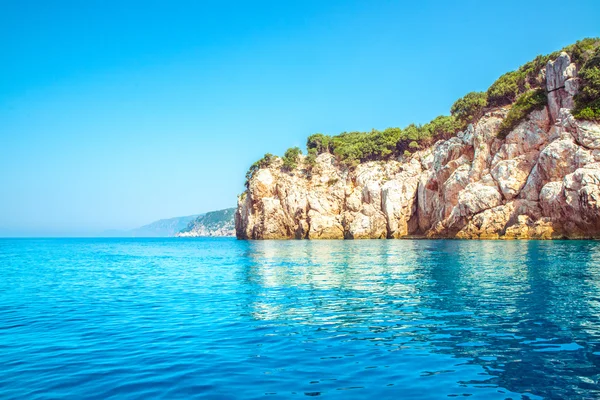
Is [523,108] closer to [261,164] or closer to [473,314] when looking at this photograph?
[473,314]

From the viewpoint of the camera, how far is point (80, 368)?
Answer: 396 inches

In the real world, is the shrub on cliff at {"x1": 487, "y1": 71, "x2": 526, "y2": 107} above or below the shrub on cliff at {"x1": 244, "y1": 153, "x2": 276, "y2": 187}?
above

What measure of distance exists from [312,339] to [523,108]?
68565 mm

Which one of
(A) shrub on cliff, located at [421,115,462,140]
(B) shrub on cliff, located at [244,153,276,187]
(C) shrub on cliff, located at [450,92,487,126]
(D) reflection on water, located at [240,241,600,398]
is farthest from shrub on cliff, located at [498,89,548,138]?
(B) shrub on cliff, located at [244,153,276,187]

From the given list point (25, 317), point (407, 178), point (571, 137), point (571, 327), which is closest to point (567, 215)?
point (571, 137)

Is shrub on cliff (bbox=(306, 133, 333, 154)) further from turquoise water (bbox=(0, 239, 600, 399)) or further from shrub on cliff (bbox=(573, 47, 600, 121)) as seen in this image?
turquoise water (bbox=(0, 239, 600, 399))

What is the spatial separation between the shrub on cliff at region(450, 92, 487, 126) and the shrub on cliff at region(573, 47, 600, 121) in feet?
77.6

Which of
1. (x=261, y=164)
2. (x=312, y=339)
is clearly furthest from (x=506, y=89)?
(x=312, y=339)

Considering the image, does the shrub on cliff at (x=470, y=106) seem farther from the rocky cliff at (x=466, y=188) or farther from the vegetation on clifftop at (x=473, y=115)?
the rocky cliff at (x=466, y=188)

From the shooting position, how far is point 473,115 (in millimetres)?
84438

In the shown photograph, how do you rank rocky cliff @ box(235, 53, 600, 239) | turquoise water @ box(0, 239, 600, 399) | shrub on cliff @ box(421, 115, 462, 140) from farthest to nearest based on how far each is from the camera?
shrub on cliff @ box(421, 115, 462, 140)
rocky cliff @ box(235, 53, 600, 239)
turquoise water @ box(0, 239, 600, 399)

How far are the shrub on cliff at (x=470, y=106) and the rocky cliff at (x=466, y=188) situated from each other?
5.77 meters

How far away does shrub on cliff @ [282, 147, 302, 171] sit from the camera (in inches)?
4464

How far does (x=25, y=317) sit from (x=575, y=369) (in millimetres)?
18521
